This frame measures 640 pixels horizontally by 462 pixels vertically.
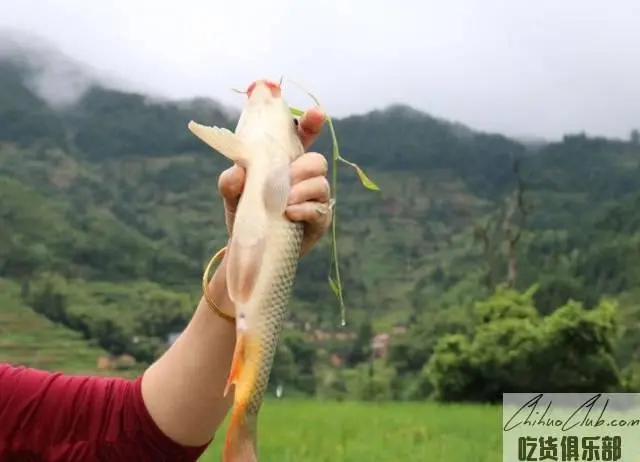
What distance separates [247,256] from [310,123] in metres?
0.12

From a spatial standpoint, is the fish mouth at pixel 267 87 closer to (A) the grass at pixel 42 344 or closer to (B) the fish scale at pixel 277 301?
(B) the fish scale at pixel 277 301

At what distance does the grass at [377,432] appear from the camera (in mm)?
2746

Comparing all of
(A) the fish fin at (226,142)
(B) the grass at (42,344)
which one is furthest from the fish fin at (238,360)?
(B) the grass at (42,344)

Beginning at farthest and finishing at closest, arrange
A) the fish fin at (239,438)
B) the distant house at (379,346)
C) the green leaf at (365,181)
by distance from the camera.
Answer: the distant house at (379,346) < the green leaf at (365,181) < the fish fin at (239,438)

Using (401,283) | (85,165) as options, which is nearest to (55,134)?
(85,165)

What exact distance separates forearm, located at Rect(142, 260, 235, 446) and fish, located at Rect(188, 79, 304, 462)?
0.51 feet

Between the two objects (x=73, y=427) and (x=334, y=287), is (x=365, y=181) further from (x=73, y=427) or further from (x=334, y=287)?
(x=73, y=427)

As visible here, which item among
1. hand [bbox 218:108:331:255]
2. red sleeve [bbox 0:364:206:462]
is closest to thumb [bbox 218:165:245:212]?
hand [bbox 218:108:331:255]

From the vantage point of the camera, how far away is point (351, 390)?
343 centimetres

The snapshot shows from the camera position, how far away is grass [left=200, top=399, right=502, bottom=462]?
2.75 meters

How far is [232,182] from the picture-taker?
521 mm

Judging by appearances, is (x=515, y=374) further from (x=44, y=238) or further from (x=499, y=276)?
(x=44, y=238)

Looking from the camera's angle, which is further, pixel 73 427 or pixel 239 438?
pixel 73 427

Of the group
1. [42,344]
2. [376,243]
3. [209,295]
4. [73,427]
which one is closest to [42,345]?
[42,344]
